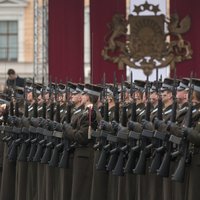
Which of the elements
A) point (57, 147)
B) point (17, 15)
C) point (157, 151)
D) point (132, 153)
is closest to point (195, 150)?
point (157, 151)

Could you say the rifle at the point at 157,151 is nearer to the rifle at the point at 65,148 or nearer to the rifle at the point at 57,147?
the rifle at the point at 65,148

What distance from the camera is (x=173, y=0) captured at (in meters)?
23.7

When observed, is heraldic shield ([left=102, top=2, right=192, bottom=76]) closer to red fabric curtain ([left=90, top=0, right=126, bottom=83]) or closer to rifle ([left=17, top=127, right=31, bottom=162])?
red fabric curtain ([left=90, top=0, right=126, bottom=83])

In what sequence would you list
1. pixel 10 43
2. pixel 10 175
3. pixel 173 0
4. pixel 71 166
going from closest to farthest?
pixel 71 166 → pixel 10 175 → pixel 173 0 → pixel 10 43

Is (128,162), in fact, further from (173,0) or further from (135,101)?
(173,0)

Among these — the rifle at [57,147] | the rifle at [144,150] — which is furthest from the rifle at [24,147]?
the rifle at [144,150]

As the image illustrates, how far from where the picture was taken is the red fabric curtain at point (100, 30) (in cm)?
2397

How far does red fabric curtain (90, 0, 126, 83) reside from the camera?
2397cm

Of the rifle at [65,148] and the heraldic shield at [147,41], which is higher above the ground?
the heraldic shield at [147,41]

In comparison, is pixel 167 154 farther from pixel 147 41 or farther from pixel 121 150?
pixel 147 41

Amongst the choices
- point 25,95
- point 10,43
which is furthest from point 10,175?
point 10,43

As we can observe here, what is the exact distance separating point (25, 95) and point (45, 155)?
2.22 metres

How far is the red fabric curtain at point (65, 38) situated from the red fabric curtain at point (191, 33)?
2.02 metres

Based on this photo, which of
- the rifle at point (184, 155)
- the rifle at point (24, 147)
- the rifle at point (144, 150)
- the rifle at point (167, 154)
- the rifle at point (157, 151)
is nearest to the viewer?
the rifle at point (184, 155)
